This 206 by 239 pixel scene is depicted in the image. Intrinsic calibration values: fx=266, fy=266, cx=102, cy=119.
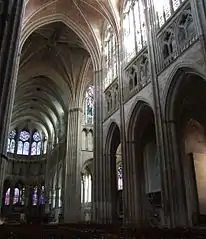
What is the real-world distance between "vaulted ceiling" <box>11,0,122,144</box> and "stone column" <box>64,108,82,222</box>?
2050 millimetres

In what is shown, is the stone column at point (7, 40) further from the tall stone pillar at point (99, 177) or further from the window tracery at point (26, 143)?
the window tracery at point (26, 143)

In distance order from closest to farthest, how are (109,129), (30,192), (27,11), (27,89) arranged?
(109,129), (27,11), (27,89), (30,192)

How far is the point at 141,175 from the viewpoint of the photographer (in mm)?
15484

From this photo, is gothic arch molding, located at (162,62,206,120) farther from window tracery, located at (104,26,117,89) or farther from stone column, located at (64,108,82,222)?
stone column, located at (64,108,82,222)

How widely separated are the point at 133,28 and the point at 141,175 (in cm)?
942

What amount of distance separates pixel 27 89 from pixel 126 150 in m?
21.7

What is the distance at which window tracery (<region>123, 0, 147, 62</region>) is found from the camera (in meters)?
16.2

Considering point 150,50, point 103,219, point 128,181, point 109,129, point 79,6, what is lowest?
point 103,219

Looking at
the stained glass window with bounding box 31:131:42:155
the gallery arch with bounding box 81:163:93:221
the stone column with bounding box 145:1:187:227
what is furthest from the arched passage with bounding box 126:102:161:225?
the stained glass window with bounding box 31:131:42:155

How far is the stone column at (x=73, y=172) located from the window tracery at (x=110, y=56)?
29.8 feet

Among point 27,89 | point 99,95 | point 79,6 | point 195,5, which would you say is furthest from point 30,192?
point 195,5

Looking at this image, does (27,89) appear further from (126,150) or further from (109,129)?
(126,150)

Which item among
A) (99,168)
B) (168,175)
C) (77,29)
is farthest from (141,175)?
(77,29)

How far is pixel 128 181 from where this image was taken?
14945 mm
